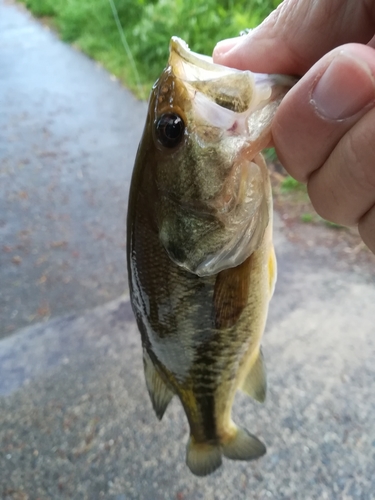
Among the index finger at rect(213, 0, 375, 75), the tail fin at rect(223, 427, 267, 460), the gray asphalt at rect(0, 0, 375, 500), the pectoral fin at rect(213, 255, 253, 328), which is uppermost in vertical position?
the index finger at rect(213, 0, 375, 75)

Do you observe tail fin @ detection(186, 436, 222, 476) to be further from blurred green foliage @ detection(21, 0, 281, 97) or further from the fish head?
blurred green foliage @ detection(21, 0, 281, 97)

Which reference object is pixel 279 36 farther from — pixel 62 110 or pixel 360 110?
pixel 62 110

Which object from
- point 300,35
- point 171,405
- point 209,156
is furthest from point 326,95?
point 171,405

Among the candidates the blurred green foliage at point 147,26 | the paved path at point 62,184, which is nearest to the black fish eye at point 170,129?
the paved path at point 62,184

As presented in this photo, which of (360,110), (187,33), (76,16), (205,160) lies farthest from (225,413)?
(76,16)

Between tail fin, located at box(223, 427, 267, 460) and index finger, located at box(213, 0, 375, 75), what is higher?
index finger, located at box(213, 0, 375, 75)

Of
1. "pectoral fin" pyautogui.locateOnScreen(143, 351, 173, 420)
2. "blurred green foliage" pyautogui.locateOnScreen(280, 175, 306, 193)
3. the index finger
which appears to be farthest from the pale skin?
"blurred green foliage" pyautogui.locateOnScreen(280, 175, 306, 193)

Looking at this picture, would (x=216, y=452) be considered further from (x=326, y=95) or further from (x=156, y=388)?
(x=326, y=95)
